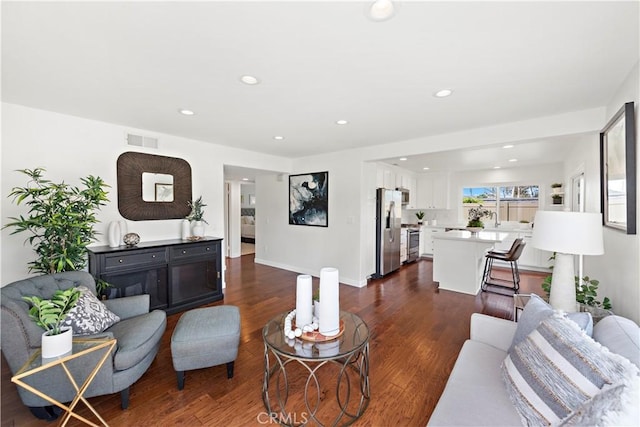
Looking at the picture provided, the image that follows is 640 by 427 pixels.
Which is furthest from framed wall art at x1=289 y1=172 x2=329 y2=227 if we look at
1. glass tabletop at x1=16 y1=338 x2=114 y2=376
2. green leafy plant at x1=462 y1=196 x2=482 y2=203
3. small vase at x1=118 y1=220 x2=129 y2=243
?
green leafy plant at x1=462 y1=196 x2=482 y2=203

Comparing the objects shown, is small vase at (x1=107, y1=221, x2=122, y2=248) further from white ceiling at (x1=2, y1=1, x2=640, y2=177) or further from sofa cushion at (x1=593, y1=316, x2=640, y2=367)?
sofa cushion at (x1=593, y1=316, x2=640, y2=367)

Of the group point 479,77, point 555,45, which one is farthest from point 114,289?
point 555,45

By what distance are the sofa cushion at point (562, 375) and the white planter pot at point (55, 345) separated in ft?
7.24

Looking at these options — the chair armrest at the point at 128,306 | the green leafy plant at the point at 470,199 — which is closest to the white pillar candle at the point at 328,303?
the chair armrest at the point at 128,306

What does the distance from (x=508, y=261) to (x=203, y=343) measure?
15.5 ft

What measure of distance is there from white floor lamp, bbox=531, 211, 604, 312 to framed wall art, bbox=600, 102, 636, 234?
33 centimetres

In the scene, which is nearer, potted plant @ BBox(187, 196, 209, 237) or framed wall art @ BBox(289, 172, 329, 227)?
potted plant @ BBox(187, 196, 209, 237)

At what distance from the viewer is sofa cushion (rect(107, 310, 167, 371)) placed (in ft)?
5.73

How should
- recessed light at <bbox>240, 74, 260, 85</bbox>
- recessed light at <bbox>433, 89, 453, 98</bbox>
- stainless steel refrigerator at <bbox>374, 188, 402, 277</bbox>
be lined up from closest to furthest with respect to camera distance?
recessed light at <bbox>240, 74, 260, 85</bbox> → recessed light at <bbox>433, 89, 453, 98</bbox> → stainless steel refrigerator at <bbox>374, 188, 402, 277</bbox>

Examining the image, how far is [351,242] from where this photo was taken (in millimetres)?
4723

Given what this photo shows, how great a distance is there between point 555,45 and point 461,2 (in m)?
0.82

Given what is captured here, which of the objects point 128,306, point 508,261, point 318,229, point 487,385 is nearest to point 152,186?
point 128,306

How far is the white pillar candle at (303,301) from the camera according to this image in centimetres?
178

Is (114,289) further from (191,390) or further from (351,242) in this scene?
(351,242)
